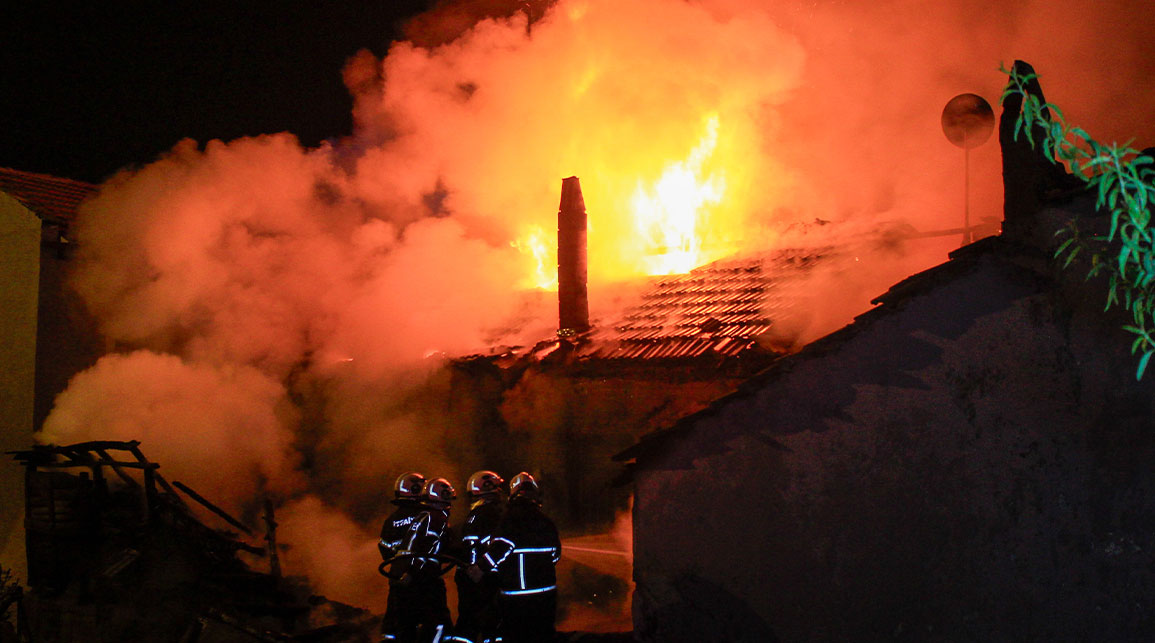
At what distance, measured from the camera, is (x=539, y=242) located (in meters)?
16.7

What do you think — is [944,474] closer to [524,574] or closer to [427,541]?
[524,574]

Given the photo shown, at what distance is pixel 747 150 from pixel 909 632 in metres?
12.6

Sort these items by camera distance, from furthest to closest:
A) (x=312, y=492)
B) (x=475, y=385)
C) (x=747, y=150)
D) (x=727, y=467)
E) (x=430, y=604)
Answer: (x=747, y=150)
(x=312, y=492)
(x=475, y=385)
(x=430, y=604)
(x=727, y=467)

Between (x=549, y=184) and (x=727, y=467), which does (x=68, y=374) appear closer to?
(x=549, y=184)

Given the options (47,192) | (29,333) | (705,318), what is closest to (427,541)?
(705,318)

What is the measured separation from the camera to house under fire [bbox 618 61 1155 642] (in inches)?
205

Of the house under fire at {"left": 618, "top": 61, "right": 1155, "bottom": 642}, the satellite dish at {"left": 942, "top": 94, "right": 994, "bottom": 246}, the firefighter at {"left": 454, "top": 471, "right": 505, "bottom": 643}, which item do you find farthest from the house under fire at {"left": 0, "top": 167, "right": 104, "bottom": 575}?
the satellite dish at {"left": 942, "top": 94, "right": 994, "bottom": 246}

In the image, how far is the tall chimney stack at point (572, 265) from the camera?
483 inches

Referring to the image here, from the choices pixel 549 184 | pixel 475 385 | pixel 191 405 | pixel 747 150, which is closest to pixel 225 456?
pixel 191 405

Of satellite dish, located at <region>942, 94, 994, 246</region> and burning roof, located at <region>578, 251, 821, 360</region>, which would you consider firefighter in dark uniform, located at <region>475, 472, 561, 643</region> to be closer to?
burning roof, located at <region>578, 251, 821, 360</region>

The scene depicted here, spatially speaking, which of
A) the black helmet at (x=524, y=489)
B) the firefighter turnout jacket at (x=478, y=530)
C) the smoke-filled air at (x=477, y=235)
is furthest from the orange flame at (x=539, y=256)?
the firefighter turnout jacket at (x=478, y=530)

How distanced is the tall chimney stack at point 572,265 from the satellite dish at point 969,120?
5691mm

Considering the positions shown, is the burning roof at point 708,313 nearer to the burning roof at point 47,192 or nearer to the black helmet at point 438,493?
the black helmet at point 438,493

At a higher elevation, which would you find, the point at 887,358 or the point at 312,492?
the point at 887,358
